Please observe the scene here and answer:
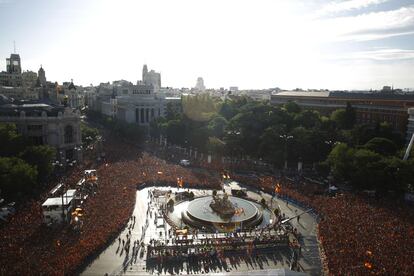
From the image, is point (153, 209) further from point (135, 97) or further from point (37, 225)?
point (135, 97)

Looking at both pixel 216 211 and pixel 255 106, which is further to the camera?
pixel 255 106

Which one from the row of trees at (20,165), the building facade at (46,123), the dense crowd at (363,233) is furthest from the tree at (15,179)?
the dense crowd at (363,233)

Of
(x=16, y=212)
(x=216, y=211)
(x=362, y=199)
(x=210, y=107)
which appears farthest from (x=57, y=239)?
(x=210, y=107)

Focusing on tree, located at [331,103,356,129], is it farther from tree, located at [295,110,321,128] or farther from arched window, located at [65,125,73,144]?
arched window, located at [65,125,73,144]

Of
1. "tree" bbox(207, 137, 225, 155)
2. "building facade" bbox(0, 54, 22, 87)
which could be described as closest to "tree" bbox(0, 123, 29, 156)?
"tree" bbox(207, 137, 225, 155)

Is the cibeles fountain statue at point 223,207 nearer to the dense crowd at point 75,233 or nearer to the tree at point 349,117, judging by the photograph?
the dense crowd at point 75,233

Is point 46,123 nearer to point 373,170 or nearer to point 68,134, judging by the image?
point 68,134

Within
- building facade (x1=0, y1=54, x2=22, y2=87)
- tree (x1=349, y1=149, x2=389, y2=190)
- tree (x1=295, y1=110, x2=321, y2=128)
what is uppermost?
building facade (x1=0, y1=54, x2=22, y2=87)
